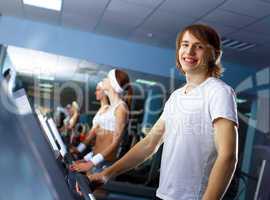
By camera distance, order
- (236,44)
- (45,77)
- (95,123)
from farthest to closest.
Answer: (45,77) → (236,44) → (95,123)

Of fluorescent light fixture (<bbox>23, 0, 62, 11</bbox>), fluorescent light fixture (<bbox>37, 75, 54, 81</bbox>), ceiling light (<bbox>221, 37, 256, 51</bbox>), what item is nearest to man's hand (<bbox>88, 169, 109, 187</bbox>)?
fluorescent light fixture (<bbox>23, 0, 62, 11</bbox>)

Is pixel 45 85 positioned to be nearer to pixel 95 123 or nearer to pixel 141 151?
pixel 95 123

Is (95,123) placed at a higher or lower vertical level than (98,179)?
higher

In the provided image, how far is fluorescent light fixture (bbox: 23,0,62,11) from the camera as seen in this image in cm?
503

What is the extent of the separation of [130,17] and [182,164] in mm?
4431

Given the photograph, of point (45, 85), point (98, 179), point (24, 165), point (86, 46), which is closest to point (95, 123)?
point (98, 179)

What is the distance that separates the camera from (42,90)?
37.9 ft

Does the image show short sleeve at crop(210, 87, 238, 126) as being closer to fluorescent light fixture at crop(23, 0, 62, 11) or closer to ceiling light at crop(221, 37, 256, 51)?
fluorescent light fixture at crop(23, 0, 62, 11)

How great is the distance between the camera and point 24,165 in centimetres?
49

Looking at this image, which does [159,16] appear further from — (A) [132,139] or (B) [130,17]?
(A) [132,139]

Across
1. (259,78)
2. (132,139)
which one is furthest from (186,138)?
(259,78)

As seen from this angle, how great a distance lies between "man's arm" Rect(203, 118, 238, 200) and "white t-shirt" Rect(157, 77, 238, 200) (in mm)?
60

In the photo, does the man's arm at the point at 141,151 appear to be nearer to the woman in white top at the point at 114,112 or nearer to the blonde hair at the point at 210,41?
the blonde hair at the point at 210,41

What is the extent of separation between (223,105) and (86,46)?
5.66m
